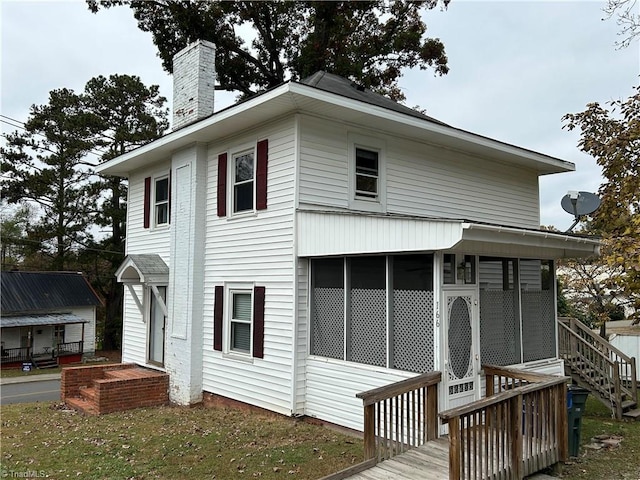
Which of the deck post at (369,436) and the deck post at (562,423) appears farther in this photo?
the deck post at (562,423)

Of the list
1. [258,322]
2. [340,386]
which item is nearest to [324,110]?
[258,322]

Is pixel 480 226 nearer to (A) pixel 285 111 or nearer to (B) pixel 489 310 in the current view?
(B) pixel 489 310

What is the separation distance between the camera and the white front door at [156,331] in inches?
483

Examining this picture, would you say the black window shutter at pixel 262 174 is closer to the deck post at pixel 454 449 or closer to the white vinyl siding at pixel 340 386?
the white vinyl siding at pixel 340 386

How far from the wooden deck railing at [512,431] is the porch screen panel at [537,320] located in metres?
1.49

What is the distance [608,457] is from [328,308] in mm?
4494

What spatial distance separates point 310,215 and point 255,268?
5.95 feet

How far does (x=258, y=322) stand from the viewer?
9.00m

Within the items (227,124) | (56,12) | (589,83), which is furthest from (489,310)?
(56,12)

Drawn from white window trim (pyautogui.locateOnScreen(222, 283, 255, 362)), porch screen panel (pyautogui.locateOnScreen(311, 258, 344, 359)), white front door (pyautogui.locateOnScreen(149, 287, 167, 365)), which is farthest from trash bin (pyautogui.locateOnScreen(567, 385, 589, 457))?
white front door (pyautogui.locateOnScreen(149, 287, 167, 365))

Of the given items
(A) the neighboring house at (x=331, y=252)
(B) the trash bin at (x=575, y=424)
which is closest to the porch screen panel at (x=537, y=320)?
(A) the neighboring house at (x=331, y=252)

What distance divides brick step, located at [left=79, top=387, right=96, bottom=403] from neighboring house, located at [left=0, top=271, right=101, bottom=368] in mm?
14939

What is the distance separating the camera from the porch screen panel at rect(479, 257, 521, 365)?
23.9 ft

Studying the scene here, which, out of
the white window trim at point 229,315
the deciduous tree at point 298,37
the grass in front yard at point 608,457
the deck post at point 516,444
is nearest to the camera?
the deck post at point 516,444
